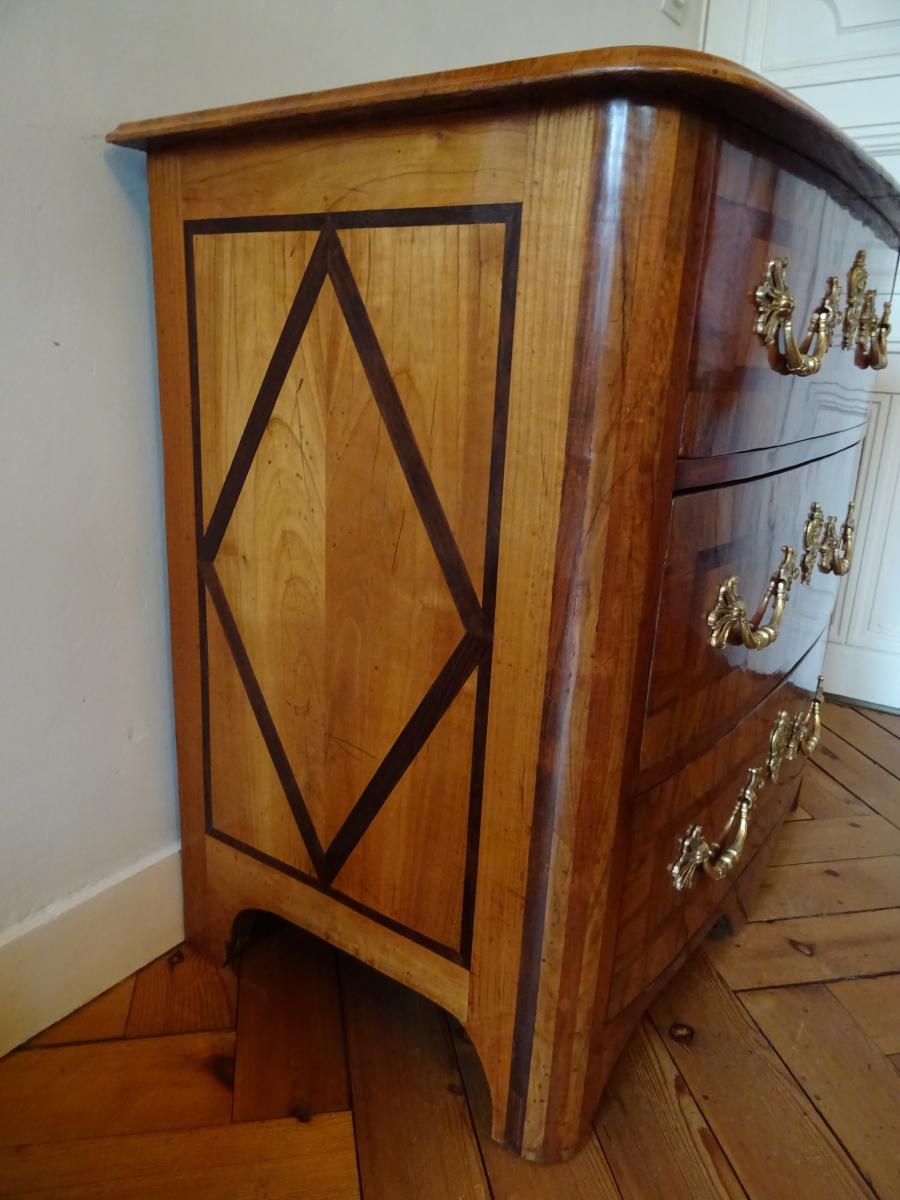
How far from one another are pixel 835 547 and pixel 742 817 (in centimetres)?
30

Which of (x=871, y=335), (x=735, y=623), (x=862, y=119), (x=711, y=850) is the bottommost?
(x=711, y=850)

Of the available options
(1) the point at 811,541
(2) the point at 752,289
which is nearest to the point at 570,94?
(2) the point at 752,289

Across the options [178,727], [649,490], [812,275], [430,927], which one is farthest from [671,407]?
[178,727]

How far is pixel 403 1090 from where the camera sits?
78 centimetres

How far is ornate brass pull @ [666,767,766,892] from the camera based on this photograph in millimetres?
734

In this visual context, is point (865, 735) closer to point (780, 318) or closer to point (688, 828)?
point (688, 828)

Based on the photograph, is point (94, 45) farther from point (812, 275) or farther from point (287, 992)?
point (287, 992)

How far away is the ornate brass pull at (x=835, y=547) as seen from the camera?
868 mm

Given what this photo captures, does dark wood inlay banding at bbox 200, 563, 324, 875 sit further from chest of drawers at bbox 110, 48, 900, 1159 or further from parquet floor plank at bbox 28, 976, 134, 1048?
parquet floor plank at bbox 28, 976, 134, 1048

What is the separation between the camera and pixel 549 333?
540mm

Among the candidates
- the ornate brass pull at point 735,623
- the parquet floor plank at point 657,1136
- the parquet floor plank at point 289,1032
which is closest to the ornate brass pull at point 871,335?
the ornate brass pull at point 735,623

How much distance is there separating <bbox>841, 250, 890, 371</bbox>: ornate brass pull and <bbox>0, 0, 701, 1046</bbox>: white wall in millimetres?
548

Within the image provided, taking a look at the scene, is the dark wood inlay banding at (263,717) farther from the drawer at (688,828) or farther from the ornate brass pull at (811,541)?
the ornate brass pull at (811,541)

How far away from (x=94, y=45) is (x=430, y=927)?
763mm
